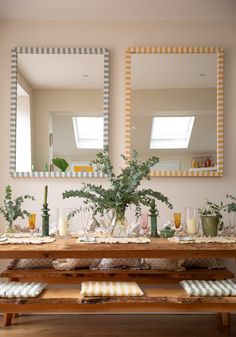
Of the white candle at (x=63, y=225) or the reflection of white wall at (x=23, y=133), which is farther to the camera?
the reflection of white wall at (x=23, y=133)

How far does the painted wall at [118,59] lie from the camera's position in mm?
3682

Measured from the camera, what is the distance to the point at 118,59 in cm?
368

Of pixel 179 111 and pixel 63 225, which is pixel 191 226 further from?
pixel 179 111

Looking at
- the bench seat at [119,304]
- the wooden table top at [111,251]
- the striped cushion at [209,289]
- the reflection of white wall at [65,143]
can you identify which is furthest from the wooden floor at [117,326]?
the reflection of white wall at [65,143]

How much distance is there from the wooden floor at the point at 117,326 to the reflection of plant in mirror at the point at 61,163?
1143mm

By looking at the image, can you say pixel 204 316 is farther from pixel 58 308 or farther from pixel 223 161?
pixel 58 308

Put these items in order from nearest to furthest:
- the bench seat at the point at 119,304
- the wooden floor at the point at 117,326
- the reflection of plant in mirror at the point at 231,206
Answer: the bench seat at the point at 119,304, the wooden floor at the point at 117,326, the reflection of plant in mirror at the point at 231,206

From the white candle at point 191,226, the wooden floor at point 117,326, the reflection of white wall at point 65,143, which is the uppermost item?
the reflection of white wall at point 65,143

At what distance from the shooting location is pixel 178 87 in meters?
3.65

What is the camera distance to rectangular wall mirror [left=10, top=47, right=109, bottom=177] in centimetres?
364

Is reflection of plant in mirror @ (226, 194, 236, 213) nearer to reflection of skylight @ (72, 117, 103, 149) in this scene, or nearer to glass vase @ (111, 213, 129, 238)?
glass vase @ (111, 213, 129, 238)

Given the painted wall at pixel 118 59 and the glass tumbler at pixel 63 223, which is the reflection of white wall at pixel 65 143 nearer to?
the painted wall at pixel 118 59

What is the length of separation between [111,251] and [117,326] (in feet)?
3.92

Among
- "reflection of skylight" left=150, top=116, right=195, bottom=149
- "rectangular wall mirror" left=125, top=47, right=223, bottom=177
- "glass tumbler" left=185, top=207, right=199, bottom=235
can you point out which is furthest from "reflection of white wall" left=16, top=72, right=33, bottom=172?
"glass tumbler" left=185, top=207, right=199, bottom=235
